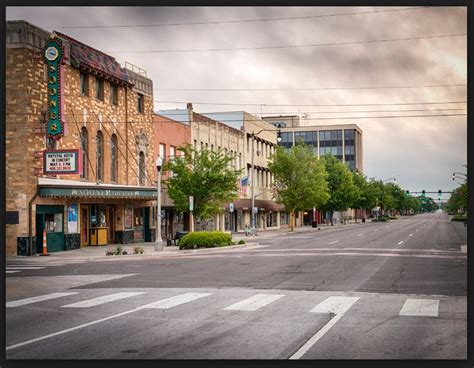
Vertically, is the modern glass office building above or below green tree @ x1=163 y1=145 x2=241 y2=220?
above

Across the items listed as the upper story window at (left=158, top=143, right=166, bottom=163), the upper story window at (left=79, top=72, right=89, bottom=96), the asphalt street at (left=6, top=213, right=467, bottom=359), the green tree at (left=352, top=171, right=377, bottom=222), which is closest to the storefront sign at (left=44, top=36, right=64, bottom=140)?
the upper story window at (left=79, top=72, right=89, bottom=96)

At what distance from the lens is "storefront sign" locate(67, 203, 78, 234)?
123 ft

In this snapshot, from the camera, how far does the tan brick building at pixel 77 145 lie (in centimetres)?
3381

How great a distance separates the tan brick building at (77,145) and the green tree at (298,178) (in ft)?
91.2

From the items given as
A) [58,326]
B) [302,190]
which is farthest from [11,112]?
[302,190]

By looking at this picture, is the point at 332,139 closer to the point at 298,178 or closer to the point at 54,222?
the point at 298,178

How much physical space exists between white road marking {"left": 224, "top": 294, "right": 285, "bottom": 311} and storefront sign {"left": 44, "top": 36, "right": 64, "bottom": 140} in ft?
69.1

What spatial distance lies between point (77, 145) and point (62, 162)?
4.78 m

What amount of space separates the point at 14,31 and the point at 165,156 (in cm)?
1860

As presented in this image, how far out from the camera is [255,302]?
15.5m

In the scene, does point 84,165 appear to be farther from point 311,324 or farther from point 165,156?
point 311,324

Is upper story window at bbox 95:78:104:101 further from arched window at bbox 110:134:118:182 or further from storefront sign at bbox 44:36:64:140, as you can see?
storefront sign at bbox 44:36:64:140

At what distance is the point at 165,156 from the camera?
5094cm

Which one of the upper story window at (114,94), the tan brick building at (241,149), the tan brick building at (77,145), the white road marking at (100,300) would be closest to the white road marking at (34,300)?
the white road marking at (100,300)
